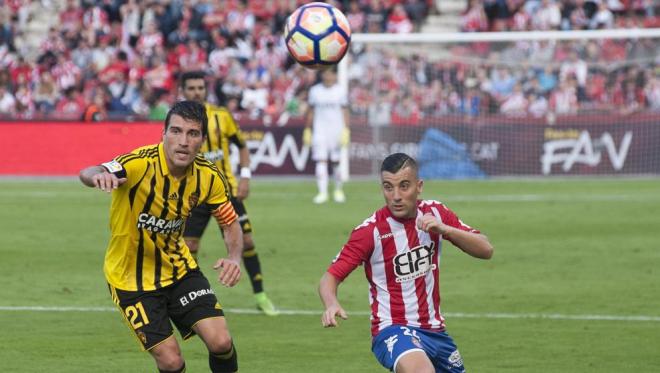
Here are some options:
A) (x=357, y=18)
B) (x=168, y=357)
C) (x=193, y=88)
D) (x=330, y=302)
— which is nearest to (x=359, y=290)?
(x=193, y=88)

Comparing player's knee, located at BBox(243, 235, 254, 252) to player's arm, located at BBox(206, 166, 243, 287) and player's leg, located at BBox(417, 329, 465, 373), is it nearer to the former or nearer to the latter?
player's arm, located at BBox(206, 166, 243, 287)

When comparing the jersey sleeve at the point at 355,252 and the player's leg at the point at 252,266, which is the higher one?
the jersey sleeve at the point at 355,252

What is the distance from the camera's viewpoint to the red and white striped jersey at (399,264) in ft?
22.9

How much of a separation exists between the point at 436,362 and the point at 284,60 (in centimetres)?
2463

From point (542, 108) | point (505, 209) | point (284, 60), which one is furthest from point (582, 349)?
point (284, 60)

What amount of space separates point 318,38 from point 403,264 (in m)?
4.96

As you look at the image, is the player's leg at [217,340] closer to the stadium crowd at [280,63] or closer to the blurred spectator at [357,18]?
the stadium crowd at [280,63]

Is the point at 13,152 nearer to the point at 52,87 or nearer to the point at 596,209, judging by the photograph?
the point at 52,87

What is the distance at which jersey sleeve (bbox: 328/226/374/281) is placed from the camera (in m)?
6.94

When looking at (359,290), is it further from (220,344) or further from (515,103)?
(515,103)

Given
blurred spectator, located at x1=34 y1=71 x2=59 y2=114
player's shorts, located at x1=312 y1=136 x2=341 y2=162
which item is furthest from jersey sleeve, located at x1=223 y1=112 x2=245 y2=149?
blurred spectator, located at x1=34 y1=71 x2=59 y2=114

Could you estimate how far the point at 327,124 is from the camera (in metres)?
22.8

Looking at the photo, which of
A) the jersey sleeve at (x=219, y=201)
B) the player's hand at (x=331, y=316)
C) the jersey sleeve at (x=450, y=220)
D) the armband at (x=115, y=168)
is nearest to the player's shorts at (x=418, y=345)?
the player's hand at (x=331, y=316)

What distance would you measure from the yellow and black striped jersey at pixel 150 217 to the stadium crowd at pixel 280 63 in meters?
17.0
